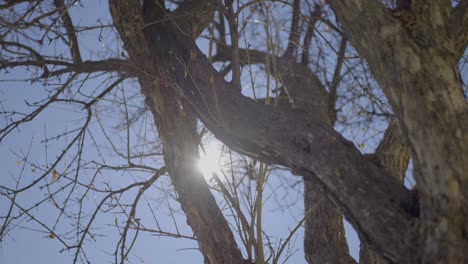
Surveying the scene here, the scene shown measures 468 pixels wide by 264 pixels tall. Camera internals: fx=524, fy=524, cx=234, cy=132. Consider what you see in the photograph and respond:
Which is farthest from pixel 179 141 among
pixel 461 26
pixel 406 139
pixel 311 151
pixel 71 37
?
pixel 461 26

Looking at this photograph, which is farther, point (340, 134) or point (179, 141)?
point (179, 141)

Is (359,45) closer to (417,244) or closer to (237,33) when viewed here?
(237,33)

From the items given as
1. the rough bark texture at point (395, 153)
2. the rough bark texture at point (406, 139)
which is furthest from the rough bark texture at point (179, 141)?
the rough bark texture at point (395, 153)

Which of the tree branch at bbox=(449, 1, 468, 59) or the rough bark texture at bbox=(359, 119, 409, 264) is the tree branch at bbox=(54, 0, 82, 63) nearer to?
the rough bark texture at bbox=(359, 119, 409, 264)

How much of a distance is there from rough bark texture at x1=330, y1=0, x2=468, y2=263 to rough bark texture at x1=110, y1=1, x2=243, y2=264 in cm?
112

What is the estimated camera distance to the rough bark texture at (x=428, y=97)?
1859 mm

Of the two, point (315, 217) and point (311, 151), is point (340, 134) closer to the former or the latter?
point (311, 151)

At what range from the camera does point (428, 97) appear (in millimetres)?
1941

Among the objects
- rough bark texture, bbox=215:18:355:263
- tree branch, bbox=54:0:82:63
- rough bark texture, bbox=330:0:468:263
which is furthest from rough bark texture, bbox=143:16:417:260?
tree branch, bbox=54:0:82:63

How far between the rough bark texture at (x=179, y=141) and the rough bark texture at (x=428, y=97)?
1116mm

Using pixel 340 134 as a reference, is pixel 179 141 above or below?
above

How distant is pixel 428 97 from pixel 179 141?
153 centimetres

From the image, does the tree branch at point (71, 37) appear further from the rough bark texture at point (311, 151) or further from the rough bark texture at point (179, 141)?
the rough bark texture at point (311, 151)

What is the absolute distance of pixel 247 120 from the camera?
2381mm
